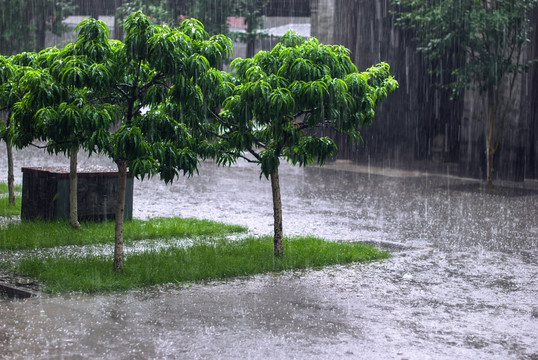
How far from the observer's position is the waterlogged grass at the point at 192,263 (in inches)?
326

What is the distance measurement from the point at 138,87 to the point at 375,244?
497 centimetres

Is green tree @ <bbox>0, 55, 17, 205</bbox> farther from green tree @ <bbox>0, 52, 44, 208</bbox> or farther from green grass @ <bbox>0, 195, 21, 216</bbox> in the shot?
green grass @ <bbox>0, 195, 21, 216</bbox>

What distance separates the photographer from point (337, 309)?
305 inches

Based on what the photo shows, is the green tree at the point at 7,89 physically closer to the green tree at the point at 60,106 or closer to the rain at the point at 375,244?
the green tree at the point at 60,106

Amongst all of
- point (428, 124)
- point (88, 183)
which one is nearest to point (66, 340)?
point (88, 183)

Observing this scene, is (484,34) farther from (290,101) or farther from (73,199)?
(73,199)

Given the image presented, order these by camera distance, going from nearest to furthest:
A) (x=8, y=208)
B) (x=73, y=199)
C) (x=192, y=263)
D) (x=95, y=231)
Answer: (x=192, y=263), (x=95, y=231), (x=73, y=199), (x=8, y=208)

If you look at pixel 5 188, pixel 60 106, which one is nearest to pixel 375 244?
pixel 60 106

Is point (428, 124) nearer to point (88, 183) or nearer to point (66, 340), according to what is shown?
point (88, 183)

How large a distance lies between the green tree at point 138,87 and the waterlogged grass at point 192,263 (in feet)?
1.47

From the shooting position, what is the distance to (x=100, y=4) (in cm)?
4141

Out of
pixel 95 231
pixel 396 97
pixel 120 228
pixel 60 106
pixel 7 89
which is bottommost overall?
pixel 95 231

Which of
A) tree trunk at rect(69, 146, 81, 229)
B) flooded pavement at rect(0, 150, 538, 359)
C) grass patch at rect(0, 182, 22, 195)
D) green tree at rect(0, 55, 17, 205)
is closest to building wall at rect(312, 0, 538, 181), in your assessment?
flooded pavement at rect(0, 150, 538, 359)

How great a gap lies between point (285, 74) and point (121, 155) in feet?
8.31
